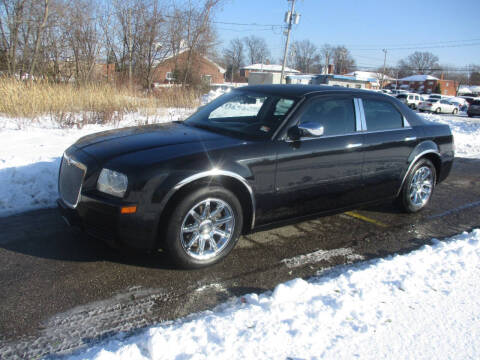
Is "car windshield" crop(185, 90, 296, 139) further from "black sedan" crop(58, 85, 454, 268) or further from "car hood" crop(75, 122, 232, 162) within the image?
"car hood" crop(75, 122, 232, 162)

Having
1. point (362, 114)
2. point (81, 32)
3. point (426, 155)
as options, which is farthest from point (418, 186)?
point (81, 32)

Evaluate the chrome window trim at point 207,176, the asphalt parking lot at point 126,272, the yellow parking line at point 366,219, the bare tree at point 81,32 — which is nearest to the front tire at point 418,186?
the asphalt parking lot at point 126,272

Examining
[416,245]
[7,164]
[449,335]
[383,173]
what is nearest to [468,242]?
[416,245]

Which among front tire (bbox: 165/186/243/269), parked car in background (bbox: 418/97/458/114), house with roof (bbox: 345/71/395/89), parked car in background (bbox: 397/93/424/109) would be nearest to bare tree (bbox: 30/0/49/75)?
front tire (bbox: 165/186/243/269)

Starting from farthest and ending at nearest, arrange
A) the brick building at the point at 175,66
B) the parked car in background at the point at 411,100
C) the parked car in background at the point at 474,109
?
the parked car in background at the point at 411,100 < the parked car in background at the point at 474,109 < the brick building at the point at 175,66

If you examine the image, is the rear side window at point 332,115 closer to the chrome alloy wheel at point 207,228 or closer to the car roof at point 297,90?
the car roof at point 297,90

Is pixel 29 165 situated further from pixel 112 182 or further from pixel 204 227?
pixel 204 227

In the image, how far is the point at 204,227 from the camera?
3.47 meters

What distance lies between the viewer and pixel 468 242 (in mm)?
4195

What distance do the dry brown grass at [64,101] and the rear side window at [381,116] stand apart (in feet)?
26.4

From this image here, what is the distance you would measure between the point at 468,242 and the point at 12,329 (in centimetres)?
436

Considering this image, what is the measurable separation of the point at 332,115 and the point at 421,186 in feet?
Answer: 6.87

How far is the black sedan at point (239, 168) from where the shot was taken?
3186 millimetres

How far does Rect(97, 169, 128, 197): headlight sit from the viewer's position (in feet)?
10.3
